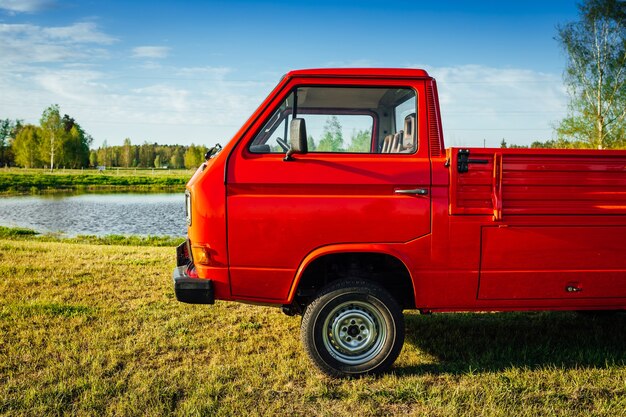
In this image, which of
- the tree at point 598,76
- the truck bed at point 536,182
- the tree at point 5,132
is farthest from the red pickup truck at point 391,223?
the tree at point 5,132

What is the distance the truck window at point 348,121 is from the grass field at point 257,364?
1.87 metres

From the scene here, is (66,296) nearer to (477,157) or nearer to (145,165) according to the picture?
(477,157)

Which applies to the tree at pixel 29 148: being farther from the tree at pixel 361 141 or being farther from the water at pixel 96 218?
the tree at pixel 361 141

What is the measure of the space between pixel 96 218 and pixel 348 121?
2130 cm

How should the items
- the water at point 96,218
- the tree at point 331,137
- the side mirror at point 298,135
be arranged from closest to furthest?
the side mirror at point 298,135, the tree at point 331,137, the water at point 96,218

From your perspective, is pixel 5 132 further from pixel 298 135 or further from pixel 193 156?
pixel 298 135

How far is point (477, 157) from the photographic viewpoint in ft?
14.0

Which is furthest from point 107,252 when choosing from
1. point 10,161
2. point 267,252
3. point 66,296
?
point 10,161

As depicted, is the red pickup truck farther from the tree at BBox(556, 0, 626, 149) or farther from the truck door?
the tree at BBox(556, 0, 626, 149)

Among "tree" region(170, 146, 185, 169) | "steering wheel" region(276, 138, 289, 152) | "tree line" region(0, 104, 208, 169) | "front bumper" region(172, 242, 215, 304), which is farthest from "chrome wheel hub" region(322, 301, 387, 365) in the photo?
"tree" region(170, 146, 185, 169)

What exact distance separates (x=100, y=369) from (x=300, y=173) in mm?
2319

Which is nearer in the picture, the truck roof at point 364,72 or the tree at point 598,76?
the truck roof at point 364,72

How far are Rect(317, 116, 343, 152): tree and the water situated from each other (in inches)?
573

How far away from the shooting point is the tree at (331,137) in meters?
4.51
